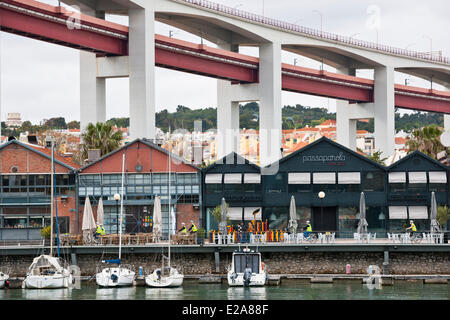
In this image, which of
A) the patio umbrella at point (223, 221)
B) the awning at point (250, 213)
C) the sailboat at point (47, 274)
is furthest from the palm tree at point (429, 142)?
the sailboat at point (47, 274)

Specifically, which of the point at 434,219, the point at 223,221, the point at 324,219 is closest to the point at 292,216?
the point at 223,221

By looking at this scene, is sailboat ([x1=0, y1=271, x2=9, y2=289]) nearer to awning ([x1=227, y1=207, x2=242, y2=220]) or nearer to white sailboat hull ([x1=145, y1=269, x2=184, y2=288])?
white sailboat hull ([x1=145, y1=269, x2=184, y2=288])

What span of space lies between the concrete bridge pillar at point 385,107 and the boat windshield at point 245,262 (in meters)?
62.7

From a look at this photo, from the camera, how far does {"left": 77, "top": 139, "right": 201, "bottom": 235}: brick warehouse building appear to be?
53.8 meters

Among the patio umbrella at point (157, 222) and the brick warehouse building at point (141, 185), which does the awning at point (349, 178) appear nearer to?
the brick warehouse building at point (141, 185)

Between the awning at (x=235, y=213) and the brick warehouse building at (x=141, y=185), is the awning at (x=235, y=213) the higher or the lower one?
the lower one

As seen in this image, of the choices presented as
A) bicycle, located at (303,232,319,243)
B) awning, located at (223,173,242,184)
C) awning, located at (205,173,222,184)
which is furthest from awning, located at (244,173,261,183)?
bicycle, located at (303,232,319,243)

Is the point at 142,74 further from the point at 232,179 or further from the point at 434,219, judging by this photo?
the point at 434,219

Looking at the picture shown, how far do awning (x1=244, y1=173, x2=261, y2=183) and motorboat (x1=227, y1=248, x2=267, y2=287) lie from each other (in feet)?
36.7

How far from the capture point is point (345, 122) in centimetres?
10775

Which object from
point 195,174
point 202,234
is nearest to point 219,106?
point 195,174

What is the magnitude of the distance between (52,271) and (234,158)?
50.6ft

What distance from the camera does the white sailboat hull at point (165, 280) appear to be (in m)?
41.7
